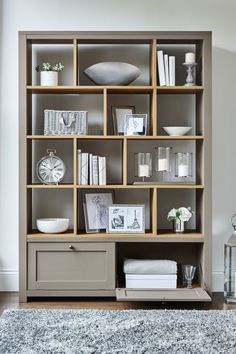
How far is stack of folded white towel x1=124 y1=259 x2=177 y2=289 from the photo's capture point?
393 centimetres

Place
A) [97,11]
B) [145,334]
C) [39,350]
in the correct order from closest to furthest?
1. [39,350]
2. [145,334]
3. [97,11]

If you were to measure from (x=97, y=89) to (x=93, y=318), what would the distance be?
5.14ft

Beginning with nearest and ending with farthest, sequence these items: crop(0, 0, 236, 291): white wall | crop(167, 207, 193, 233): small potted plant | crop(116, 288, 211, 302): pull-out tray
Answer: crop(116, 288, 211, 302): pull-out tray → crop(167, 207, 193, 233): small potted plant → crop(0, 0, 236, 291): white wall

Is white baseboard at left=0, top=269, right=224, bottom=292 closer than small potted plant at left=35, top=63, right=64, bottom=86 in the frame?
No

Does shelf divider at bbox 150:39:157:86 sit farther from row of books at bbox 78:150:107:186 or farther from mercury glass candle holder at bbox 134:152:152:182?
row of books at bbox 78:150:107:186

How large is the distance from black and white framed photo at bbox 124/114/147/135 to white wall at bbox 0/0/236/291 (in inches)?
23.2

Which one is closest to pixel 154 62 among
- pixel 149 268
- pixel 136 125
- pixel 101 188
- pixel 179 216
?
pixel 136 125

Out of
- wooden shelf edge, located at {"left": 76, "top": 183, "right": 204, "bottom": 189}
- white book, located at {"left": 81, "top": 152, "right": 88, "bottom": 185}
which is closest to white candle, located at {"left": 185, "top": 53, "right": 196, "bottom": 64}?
wooden shelf edge, located at {"left": 76, "top": 183, "right": 204, "bottom": 189}

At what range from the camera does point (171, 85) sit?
398cm

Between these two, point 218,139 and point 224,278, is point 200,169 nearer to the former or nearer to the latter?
point 218,139

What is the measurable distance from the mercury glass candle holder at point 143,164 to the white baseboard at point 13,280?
3.04 feet

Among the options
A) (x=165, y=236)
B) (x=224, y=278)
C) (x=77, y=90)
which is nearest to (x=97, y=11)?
(x=77, y=90)

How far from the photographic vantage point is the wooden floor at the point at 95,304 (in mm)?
3766

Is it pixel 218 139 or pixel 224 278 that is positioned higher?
pixel 218 139
